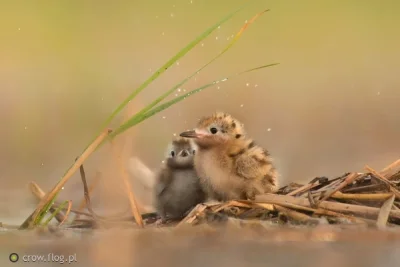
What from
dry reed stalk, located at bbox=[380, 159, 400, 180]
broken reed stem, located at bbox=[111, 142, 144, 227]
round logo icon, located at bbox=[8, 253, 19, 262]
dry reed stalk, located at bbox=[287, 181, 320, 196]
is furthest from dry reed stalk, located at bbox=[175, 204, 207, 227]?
dry reed stalk, located at bbox=[380, 159, 400, 180]

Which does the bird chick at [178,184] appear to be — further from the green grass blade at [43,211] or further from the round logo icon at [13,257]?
the round logo icon at [13,257]

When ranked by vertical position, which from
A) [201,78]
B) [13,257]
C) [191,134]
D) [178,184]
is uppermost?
[201,78]

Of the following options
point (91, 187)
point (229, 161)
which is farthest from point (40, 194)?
point (229, 161)

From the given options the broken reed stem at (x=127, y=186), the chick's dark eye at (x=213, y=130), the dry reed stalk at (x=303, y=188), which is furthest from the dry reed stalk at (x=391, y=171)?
the broken reed stem at (x=127, y=186)

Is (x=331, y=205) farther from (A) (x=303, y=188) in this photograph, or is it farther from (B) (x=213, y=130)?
(B) (x=213, y=130)

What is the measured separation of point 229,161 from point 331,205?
0.30 metres

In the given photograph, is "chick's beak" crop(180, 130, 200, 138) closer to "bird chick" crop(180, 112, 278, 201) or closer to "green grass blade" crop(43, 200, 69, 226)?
"bird chick" crop(180, 112, 278, 201)

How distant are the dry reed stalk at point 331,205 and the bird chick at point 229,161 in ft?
0.21

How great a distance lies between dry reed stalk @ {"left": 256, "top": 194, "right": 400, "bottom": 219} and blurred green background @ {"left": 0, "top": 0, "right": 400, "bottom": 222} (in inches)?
14.8

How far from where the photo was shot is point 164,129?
220 centimetres

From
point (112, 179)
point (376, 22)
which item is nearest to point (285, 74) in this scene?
point (376, 22)

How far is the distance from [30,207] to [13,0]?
63 centimetres

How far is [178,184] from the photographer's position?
195cm

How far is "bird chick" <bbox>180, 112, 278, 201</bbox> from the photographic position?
1832mm
